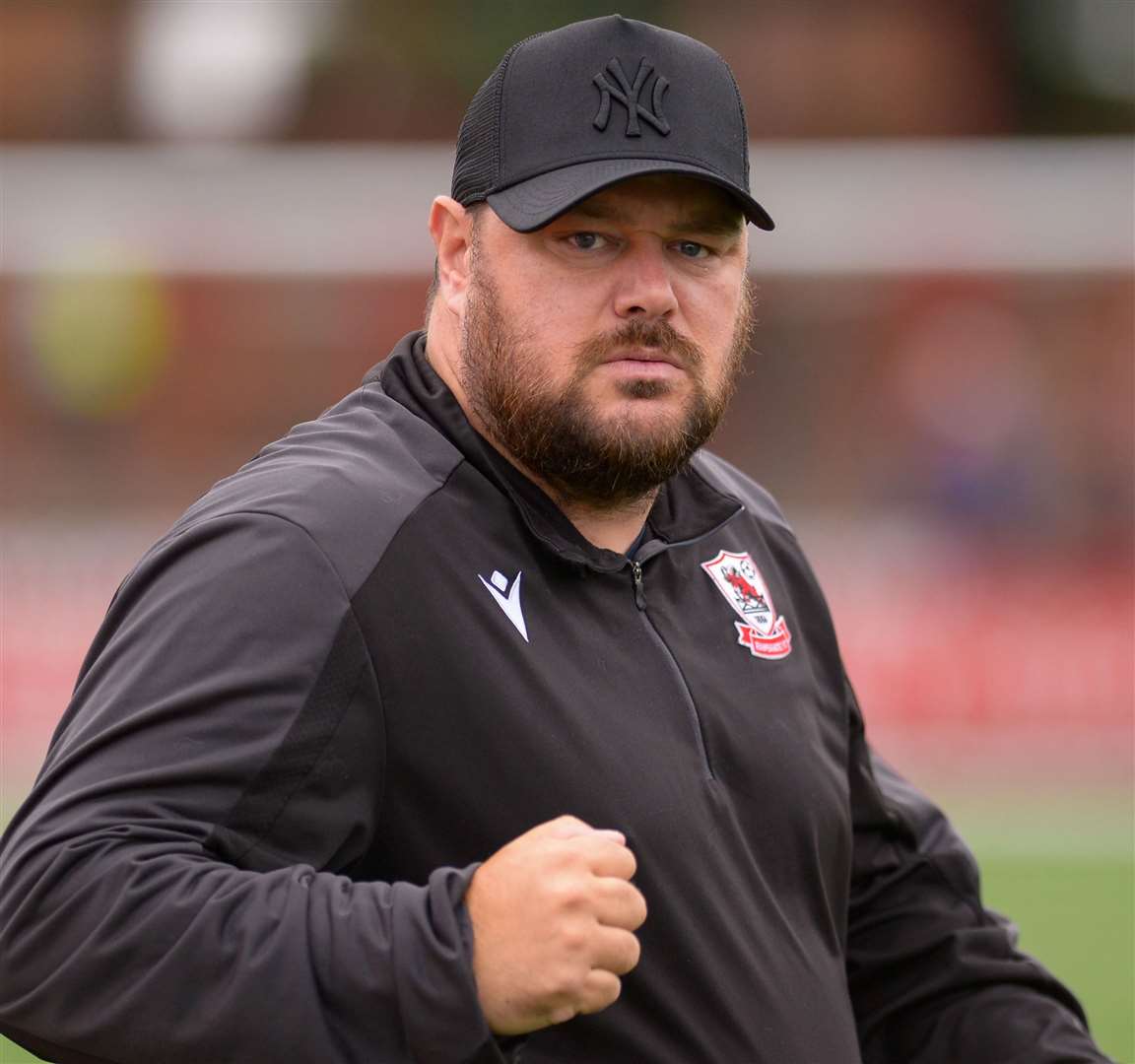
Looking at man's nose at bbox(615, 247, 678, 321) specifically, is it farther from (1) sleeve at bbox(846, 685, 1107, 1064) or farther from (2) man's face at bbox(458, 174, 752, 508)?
(1) sleeve at bbox(846, 685, 1107, 1064)

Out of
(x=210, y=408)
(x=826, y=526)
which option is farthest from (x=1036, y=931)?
(x=210, y=408)

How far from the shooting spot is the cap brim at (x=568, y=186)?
6.89 feet

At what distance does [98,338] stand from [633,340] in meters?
13.5

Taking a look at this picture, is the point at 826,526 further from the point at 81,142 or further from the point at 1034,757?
the point at 81,142

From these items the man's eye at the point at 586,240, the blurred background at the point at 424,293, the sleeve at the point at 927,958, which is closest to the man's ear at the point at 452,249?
the man's eye at the point at 586,240

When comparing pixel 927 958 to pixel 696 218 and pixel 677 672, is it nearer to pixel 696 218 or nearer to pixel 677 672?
pixel 677 672

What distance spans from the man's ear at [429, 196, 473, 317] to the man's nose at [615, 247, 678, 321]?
0.72ft

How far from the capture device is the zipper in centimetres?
218

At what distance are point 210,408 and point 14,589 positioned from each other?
5.71 metres

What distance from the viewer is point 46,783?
72.3 inches

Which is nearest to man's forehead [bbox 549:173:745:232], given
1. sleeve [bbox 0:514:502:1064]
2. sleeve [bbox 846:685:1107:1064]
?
sleeve [bbox 0:514:502:1064]

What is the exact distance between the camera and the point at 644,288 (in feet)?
7.11

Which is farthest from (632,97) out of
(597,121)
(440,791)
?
(440,791)

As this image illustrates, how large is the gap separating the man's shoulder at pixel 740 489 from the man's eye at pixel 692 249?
1.21 ft
